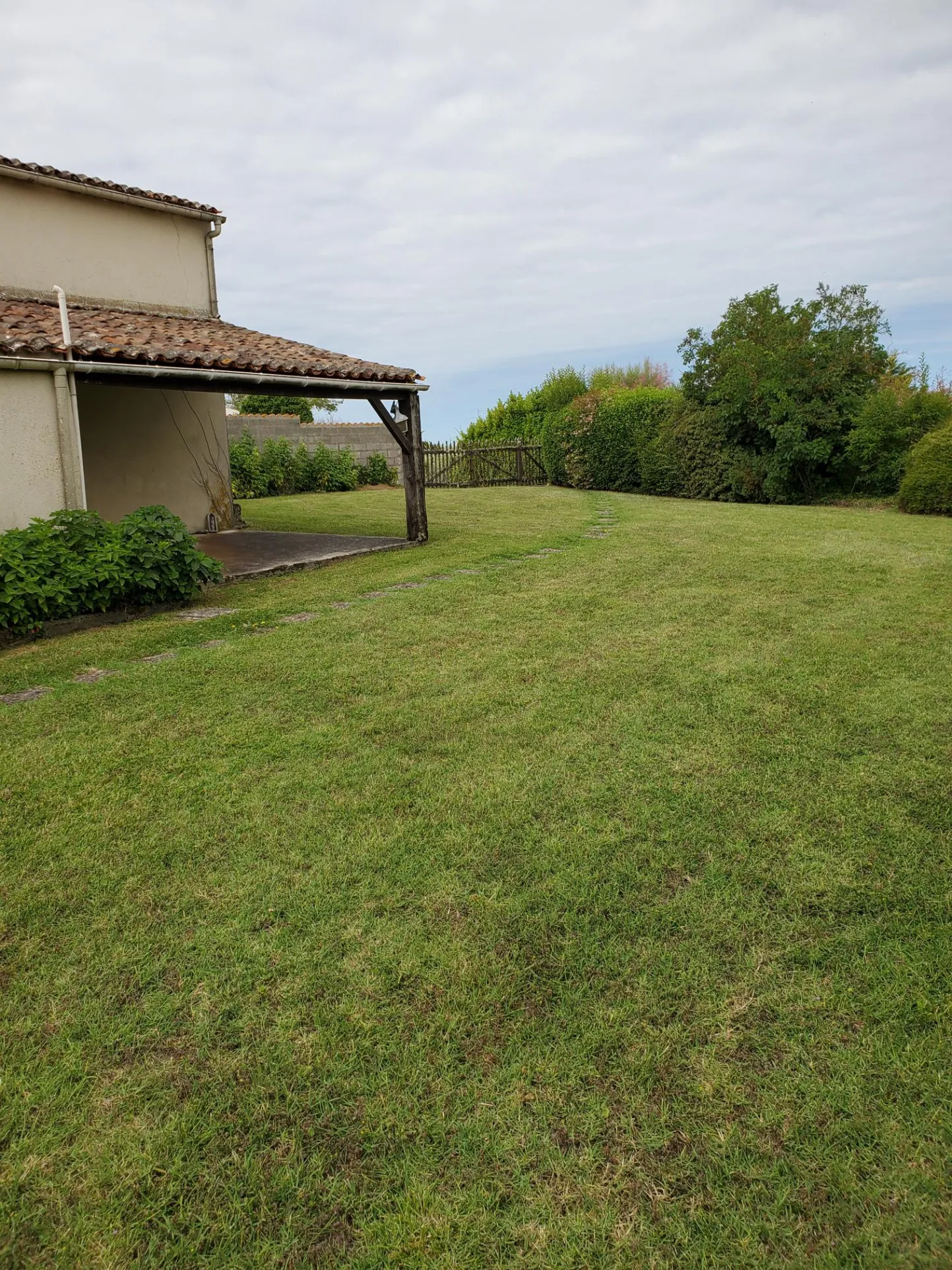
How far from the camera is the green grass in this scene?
1545mm

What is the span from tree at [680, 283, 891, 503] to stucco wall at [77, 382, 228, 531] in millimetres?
10531

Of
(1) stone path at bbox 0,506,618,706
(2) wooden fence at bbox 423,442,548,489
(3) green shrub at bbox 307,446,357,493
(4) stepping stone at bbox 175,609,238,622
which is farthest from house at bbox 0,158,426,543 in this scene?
(2) wooden fence at bbox 423,442,548,489

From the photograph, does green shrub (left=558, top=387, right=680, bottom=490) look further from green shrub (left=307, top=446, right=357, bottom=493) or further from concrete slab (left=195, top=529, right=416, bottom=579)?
concrete slab (left=195, top=529, right=416, bottom=579)

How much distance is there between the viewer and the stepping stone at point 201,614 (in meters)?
6.80

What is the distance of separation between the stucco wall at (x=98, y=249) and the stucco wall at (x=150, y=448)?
1446 mm

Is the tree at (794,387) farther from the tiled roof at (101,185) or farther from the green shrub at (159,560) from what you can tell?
the green shrub at (159,560)

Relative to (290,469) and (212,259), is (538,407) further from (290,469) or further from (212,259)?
(212,259)

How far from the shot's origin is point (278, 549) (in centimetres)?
1071

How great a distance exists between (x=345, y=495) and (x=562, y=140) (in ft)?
29.4

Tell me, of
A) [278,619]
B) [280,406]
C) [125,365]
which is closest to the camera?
[278,619]

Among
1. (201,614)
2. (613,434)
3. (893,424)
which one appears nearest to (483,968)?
(201,614)

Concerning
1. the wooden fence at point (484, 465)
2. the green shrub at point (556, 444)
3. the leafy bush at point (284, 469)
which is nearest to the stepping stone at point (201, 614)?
the leafy bush at point (284, 469)

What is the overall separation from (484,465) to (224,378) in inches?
655

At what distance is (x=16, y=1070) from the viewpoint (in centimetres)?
190
